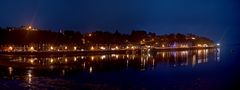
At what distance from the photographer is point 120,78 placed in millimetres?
35188

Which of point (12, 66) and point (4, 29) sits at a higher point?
point (4, 29)

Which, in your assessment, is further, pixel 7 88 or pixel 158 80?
pixel 158 80

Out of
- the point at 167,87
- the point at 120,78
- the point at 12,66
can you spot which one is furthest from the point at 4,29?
the point at 167,87

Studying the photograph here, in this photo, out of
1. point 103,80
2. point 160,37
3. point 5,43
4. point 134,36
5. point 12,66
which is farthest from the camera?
point 160,37

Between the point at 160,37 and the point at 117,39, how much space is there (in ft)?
146

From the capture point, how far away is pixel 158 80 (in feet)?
111

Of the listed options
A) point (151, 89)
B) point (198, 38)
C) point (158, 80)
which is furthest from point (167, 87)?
point (198, 38)

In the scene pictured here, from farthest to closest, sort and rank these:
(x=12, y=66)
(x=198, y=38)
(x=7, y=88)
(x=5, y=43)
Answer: (x=198, y=38) → (x=5, y=43) → (x=12, y=66) → (x=7, y=88)

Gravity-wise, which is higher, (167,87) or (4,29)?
(4,29)

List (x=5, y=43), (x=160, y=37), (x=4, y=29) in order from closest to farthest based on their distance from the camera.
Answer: (x=5, y=43) < (x=4, y=29) < (x=160, y=37)

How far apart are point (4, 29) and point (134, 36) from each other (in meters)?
53.8

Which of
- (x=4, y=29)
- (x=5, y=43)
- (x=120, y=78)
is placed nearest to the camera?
(x=120, y=78)

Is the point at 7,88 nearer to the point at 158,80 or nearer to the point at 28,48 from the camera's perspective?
the point at 158,80

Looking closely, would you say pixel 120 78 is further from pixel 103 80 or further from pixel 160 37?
pixel 160 37
